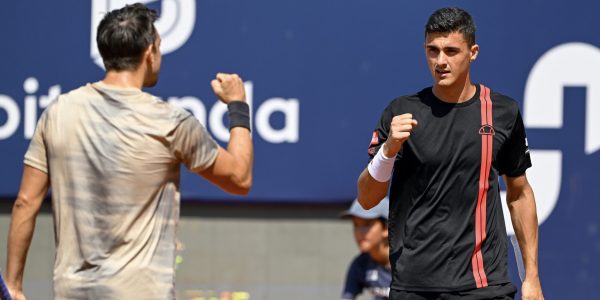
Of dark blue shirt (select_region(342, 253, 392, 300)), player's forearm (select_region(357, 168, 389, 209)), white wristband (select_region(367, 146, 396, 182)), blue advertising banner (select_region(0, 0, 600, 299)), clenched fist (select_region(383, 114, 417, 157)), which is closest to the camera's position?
clenched fist (select_region(383, 114, 417, 157))

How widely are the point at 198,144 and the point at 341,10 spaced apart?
3454 mm

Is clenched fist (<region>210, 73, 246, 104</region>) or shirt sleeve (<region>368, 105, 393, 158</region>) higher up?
clenched fist (<region>210, 73, 246, 104</region>)

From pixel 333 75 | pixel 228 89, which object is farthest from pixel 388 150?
pixel 333 75

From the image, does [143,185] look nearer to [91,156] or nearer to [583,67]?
[91,156]

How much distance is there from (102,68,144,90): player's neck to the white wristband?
1011 millimetres

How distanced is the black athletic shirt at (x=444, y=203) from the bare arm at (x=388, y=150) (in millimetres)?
76

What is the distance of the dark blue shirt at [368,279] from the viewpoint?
18.4ft

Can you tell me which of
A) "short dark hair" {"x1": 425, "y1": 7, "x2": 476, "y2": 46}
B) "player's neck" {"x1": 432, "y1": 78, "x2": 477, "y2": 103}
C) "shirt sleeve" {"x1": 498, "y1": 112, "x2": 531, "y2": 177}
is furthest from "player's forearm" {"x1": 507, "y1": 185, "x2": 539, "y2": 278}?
"short dark hair" {"x1": 425, "y1": 7, "x2": 476, "y2": 46}

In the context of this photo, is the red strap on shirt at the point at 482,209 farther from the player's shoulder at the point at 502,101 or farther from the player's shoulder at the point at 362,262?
the player's shoulder at the point at 362,262

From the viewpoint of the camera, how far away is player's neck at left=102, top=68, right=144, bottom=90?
3740mm

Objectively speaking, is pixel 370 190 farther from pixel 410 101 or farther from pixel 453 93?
pixel 453 93

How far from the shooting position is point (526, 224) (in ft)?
14.8

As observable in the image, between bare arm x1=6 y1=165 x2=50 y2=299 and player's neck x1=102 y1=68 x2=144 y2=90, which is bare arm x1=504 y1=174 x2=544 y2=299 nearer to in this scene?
player's neck x1=102 y1=68 x2=144 y2=90

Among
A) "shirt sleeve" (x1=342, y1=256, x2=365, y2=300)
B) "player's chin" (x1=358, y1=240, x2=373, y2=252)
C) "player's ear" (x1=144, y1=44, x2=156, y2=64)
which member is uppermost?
"player's ear" (x1=144, y1=44, x2=156, y2=64)
